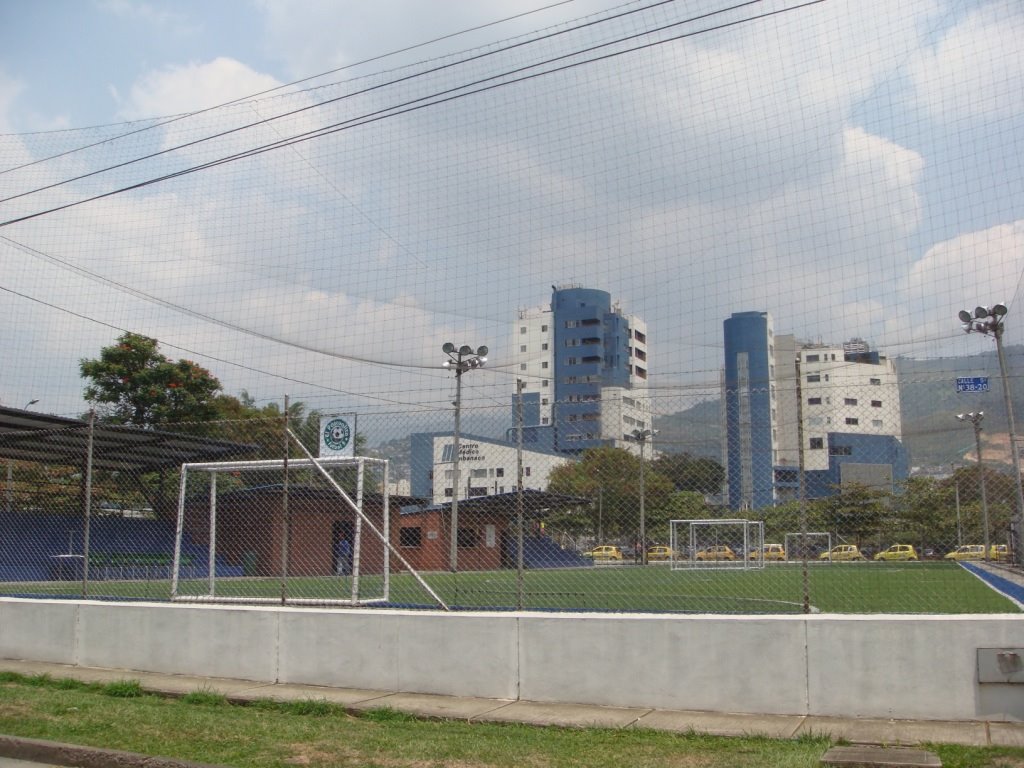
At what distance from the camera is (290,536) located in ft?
58.1

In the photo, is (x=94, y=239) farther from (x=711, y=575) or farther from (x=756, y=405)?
(x=711, y=575)

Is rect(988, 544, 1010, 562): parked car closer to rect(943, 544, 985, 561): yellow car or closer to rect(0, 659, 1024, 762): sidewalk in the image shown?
rect(943, 544, 985, 561): yellow car

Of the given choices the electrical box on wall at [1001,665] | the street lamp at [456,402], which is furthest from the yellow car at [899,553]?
Result: the street lamp at [456,402]

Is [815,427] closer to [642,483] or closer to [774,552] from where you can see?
[642,483]

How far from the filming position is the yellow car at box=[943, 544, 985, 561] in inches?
334

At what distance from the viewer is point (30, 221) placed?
54.2 feet

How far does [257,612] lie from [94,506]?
15077 millimetres

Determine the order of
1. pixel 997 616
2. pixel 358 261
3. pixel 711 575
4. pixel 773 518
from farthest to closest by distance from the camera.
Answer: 1. pixel 711 575
2. pixel 358 261
3. pixel 773 518
4. pixel 997 616

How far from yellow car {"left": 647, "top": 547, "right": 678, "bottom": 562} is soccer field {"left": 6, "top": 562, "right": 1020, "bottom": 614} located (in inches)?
12.5

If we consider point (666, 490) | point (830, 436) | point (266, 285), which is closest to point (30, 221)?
point (266, 285)

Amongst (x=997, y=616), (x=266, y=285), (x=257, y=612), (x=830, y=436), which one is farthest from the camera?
(x=266, y=285)

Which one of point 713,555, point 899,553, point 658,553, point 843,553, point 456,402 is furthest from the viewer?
point 713,555

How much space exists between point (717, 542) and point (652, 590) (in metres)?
10.4

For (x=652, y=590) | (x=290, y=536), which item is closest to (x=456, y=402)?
(x=290, y=536)
